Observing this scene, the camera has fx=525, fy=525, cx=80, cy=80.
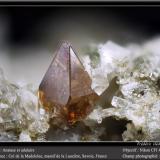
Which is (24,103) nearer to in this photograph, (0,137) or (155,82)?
(0,137)

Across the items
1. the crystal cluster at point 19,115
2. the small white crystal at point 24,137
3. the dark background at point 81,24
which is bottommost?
the small white crystal at point 24,137

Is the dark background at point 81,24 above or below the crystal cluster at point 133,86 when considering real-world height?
above

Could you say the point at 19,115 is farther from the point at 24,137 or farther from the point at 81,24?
the point at 81,24

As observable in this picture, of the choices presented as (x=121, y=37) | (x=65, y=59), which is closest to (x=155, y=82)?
(x=121, y=37)

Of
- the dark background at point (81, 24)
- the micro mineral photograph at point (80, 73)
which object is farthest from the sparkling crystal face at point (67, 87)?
the dark background at point (81, 24)

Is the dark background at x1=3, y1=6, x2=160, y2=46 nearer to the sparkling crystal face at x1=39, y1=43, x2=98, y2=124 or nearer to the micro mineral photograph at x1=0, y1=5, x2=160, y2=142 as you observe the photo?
the micro mineral photograph at x1=0, y1=5, x2=160, y2=142

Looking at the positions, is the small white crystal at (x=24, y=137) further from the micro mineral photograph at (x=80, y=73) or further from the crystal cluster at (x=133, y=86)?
the crystal cluster at (x=133, y=86)

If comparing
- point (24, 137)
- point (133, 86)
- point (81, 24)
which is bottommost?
point (24, 137)

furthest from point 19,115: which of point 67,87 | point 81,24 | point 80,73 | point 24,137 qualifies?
point 81,24

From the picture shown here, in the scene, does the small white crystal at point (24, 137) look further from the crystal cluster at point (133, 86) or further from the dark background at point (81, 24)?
the dark background at point (81, 24)
